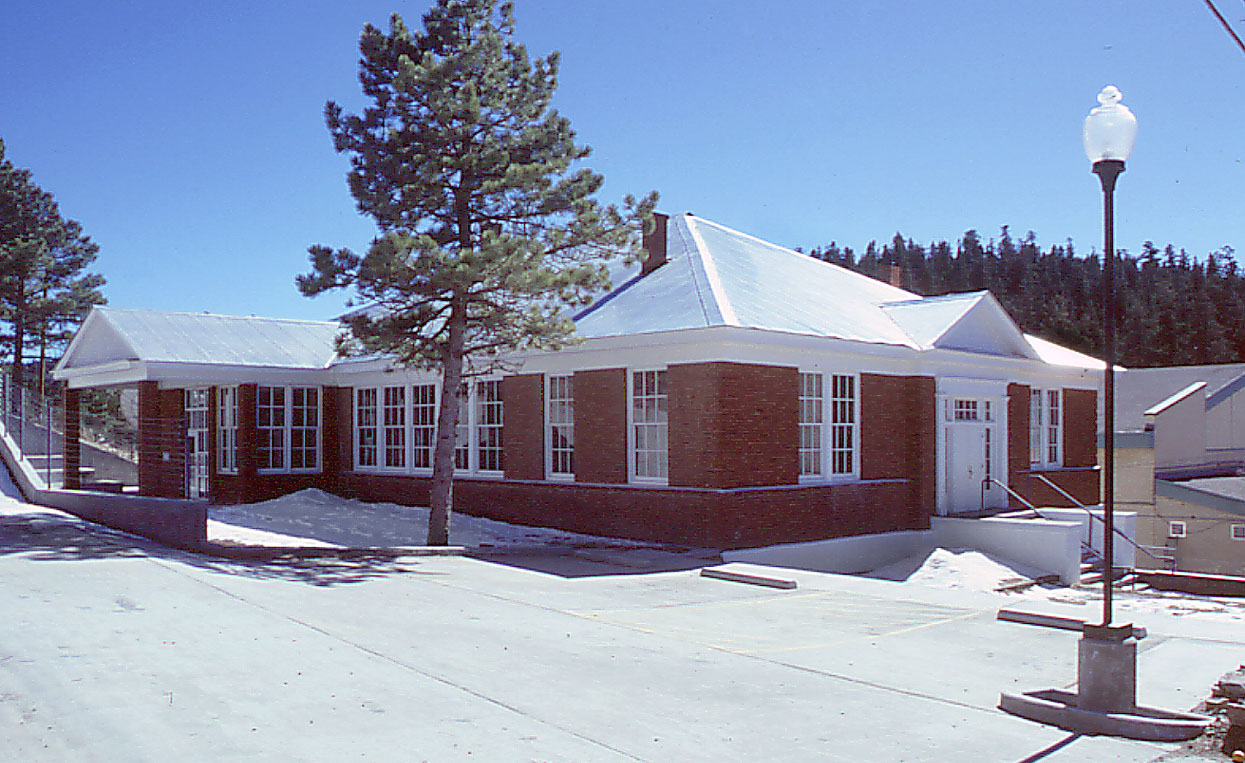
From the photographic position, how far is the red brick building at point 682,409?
17.5 m

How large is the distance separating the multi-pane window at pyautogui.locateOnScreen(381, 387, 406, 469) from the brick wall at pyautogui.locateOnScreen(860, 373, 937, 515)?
1086 cm

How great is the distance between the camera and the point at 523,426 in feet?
68.1

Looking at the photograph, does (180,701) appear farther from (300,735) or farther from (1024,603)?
(1024,603)

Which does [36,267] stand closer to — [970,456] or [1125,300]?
[970,456]

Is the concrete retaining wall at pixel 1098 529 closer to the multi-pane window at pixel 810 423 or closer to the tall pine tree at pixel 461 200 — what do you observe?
the multi-pane window at pixel 810 423

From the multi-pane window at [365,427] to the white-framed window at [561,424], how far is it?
666 centimetres

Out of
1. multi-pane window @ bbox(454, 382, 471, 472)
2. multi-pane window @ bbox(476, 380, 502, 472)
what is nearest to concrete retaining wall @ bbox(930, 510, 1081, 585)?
multi-pane window @ bbox(476, 380, 502, 472)

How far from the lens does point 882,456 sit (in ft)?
67.0

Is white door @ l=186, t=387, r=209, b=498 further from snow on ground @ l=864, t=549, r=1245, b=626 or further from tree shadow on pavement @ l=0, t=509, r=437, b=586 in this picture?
snow on ground @ l=864, t=549, r=1245, b=626

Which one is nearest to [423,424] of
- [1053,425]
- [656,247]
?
[656,247]

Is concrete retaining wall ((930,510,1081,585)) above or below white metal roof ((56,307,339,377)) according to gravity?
below

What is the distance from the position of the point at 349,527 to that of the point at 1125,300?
91.1m

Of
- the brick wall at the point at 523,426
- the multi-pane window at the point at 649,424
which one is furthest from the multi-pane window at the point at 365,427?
the multi-pane window at the point at 649,424

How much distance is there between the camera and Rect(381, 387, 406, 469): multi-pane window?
958 inches
